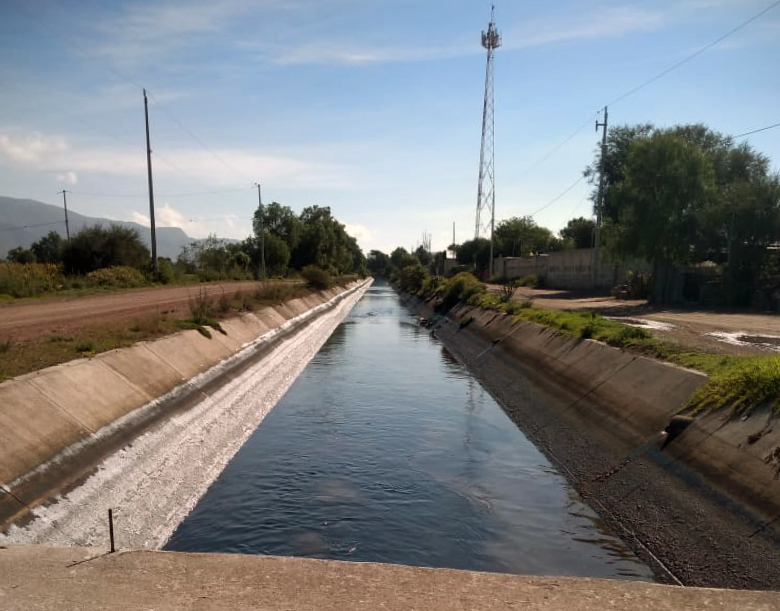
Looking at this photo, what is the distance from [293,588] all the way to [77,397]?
290 inches

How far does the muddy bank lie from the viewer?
678 cm

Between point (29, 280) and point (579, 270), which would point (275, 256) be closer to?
point (579, 270)

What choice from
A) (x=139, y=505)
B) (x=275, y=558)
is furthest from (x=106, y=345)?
(x=275, y=558)

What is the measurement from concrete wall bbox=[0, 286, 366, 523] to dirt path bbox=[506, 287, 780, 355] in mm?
12836

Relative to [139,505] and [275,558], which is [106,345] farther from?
[275,558]

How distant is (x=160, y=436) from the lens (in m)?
11.5

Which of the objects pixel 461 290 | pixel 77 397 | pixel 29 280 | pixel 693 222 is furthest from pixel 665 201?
pixel 29 280

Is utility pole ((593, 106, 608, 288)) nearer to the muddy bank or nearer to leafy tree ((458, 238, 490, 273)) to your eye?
the muddy bank

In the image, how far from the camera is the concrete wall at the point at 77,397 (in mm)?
8094

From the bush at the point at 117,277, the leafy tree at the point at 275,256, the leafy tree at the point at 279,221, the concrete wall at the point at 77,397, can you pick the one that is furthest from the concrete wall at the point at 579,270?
the leafy tree at the point at 279,221

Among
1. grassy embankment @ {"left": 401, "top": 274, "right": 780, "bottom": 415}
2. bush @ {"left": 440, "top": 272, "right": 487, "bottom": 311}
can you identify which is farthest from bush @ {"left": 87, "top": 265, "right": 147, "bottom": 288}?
grassy embankment @ {"left": 401, "top": 274, "right": 780, "bottom": 415}

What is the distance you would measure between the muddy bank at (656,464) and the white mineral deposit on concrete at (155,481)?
6.66 meters

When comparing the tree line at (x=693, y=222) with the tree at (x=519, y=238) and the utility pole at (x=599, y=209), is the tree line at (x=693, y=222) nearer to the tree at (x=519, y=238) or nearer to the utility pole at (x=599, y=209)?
the utility pole at (x=599, y=209)

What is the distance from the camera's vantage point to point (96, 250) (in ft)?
147
